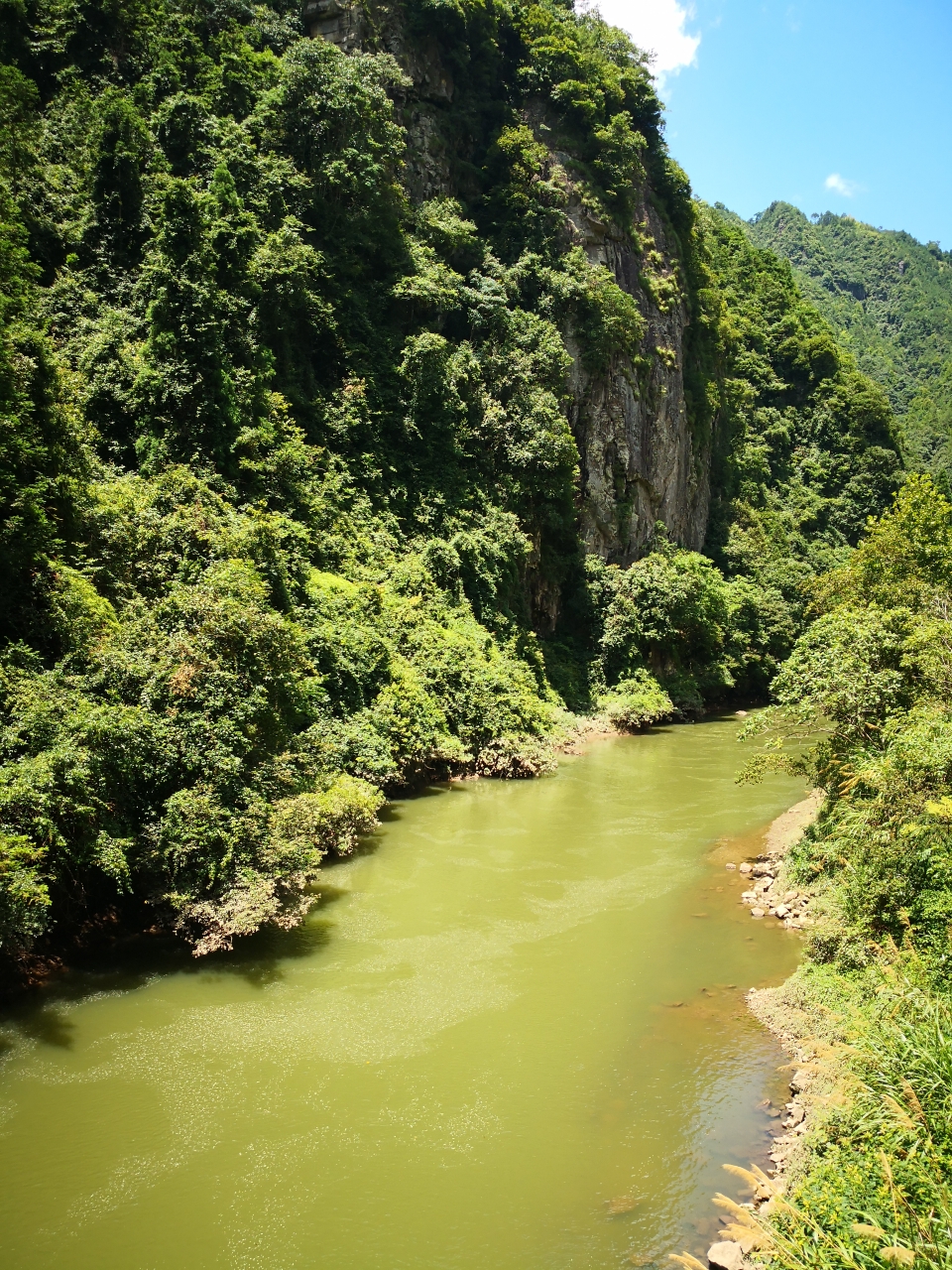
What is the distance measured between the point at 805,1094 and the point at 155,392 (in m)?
19.3

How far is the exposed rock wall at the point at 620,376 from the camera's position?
116 ft

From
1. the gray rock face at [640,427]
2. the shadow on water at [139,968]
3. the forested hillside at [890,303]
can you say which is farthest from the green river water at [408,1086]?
the forested hillside at [890,303]

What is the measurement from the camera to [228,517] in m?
18.6

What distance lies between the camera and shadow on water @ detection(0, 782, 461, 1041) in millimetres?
10398

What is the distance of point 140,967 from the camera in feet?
39.2

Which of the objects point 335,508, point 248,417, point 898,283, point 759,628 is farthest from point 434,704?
point 898,283

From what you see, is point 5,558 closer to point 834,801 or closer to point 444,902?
point 444,902

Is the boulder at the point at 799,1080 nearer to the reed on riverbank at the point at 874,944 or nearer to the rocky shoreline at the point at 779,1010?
the rocky shoreline at the point at 779,1010

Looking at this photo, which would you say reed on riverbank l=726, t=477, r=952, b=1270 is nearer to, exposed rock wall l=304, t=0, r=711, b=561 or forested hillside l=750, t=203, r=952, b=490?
exposed rock wall l=304, t=0, r=711, b=561

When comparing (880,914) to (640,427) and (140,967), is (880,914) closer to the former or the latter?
(140,967)

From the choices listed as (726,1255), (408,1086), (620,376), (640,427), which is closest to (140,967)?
(408,1086)

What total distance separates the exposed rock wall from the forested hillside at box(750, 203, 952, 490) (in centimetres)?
2976

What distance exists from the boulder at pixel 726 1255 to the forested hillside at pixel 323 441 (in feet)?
23.3

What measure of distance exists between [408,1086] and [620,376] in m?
34.3
